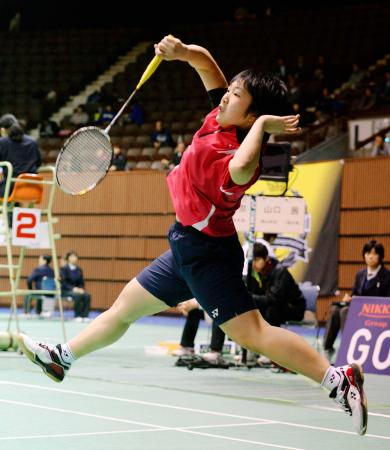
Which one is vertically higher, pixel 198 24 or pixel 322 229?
pixel 198 24

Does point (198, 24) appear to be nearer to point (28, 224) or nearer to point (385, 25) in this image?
point (385, 25)

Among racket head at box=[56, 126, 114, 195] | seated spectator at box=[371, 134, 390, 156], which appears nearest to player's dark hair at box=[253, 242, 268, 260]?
racket head at box=[56, 126, 114, 195]

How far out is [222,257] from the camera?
15.6 ft

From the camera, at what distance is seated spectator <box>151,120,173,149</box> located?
22891 millimetres

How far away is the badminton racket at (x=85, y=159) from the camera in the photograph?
19.8 ft

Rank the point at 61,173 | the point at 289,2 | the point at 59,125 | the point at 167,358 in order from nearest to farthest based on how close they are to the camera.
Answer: the point at 61,173 → the point at 167,358 → the point at 59,125 → the point at 289,2

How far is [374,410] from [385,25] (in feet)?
62.5

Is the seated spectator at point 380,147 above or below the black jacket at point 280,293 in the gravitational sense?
above

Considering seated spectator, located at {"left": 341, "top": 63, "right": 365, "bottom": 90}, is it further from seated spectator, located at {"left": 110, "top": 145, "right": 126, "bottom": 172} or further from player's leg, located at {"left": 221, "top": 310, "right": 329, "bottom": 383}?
player's leg, located at {"left": 221, "top": 310, "right": 329, "bottom": 383}

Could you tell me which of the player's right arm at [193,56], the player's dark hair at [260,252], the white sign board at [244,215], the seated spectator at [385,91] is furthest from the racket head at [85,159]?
the seated spectator at [385,91]

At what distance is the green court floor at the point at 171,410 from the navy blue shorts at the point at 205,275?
35.0 inches

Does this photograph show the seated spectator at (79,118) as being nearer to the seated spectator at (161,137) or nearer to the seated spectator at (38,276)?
the seated spectator at (161,137)

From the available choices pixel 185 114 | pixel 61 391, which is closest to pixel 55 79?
pixel 185 114

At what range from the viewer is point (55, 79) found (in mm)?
29391
